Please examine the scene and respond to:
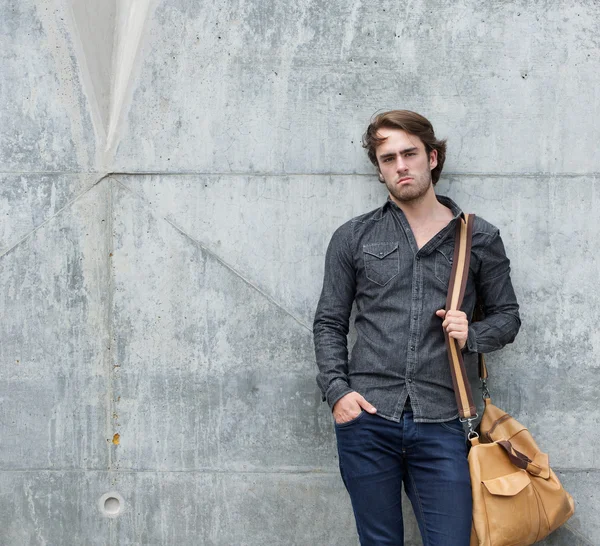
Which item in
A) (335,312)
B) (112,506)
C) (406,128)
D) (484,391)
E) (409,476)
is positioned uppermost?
(406,128)

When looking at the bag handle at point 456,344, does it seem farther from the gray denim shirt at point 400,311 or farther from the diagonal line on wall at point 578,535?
the diagonal line on wall at point 578,535

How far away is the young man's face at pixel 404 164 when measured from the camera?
10.5 feet

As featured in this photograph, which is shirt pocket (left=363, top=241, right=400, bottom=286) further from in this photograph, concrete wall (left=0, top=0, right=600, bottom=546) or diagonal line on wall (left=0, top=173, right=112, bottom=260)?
diagonal line on wall (left=0, top=173, right=112, bottom=260)

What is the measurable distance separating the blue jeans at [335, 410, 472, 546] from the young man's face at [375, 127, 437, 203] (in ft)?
3.15

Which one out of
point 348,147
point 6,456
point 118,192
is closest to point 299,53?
point 348,147

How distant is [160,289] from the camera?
147 inches

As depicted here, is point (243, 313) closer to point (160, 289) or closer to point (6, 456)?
point (160, 289)

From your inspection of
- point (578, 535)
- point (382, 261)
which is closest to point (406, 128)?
point (382, 261)

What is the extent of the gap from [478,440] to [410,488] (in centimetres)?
37

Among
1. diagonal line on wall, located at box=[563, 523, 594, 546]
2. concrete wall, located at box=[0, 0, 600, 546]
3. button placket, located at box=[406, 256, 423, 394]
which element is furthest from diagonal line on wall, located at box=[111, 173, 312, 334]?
diagonal line on wall, located at box=[563, 523, 594, 546]

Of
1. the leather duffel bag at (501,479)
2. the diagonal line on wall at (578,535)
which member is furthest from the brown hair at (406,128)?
the diagonal line on wall at (578,535)

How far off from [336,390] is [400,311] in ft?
1.43

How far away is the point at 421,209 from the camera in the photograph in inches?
130

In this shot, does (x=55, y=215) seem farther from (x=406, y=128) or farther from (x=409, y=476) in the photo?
(x=409, y=476)
